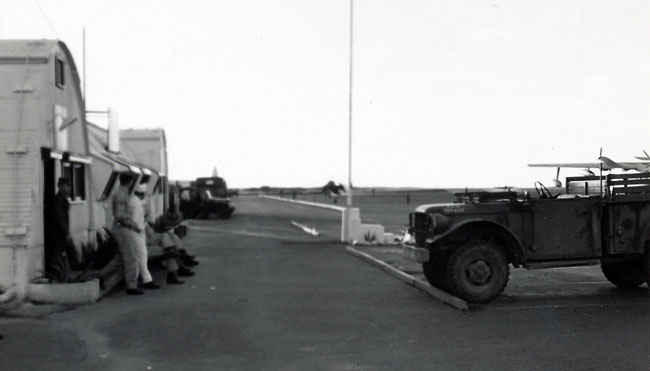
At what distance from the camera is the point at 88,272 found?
11484 mm

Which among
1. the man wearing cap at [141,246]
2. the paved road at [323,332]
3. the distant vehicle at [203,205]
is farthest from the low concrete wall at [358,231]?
the distant vehicle at [203,205]

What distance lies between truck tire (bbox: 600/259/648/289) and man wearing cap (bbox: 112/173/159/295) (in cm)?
726

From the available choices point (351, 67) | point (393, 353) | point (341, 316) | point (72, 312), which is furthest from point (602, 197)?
point (351, 67)

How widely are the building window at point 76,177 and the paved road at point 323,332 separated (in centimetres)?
297

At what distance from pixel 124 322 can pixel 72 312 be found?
1146 mm

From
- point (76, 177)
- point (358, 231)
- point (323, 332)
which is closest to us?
point (323, 332)

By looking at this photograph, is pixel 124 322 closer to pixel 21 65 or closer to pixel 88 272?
pixel 88 272

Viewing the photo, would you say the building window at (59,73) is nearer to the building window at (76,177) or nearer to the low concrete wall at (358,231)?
the building window at (76,177)

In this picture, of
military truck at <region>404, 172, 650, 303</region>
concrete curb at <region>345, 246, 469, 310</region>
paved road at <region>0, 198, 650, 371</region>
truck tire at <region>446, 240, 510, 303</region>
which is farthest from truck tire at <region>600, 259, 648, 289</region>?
concrete curb at <region>345, 246, 469, 310</region>

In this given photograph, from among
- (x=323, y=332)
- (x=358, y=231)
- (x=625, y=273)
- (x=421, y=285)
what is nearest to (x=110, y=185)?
(x=421, y=285)

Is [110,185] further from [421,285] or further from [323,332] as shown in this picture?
[323,332]

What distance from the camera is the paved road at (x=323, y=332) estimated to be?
6.87 metres

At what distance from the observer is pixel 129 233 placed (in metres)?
11.5

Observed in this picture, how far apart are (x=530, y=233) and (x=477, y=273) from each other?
0.98 meters
